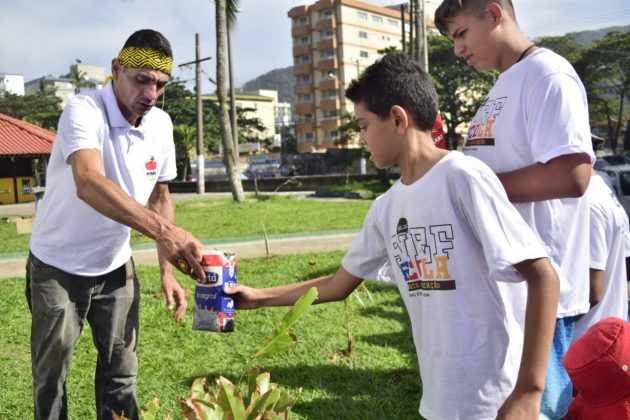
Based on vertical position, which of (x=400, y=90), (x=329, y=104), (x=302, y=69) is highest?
(x=302, y=69)

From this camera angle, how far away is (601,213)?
2697 mm

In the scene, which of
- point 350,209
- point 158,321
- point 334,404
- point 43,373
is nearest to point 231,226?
point 350,209

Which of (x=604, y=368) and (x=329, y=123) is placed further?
(x=329, y=123)

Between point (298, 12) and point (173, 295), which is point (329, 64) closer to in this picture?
point (298, 12)

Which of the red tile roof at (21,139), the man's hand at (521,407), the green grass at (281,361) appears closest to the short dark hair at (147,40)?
the man's hand at (521,407)

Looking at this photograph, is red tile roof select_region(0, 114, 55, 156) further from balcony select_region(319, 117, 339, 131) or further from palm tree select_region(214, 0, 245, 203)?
balcony select_region(319, 117, 339, 131)

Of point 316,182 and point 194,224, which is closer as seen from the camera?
point 194,224

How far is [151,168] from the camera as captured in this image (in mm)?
2980

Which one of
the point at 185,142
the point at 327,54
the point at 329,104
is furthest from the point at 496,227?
the point at 327,54

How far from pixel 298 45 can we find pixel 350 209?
5955 cm

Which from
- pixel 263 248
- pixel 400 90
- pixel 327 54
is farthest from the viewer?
pixel 327 54

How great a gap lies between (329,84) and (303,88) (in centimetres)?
470

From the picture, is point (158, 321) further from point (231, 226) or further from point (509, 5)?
point (231, 226)

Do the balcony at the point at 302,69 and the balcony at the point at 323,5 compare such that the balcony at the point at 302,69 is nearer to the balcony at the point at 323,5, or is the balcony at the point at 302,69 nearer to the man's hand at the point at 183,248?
the balcony at the point at 323,5
